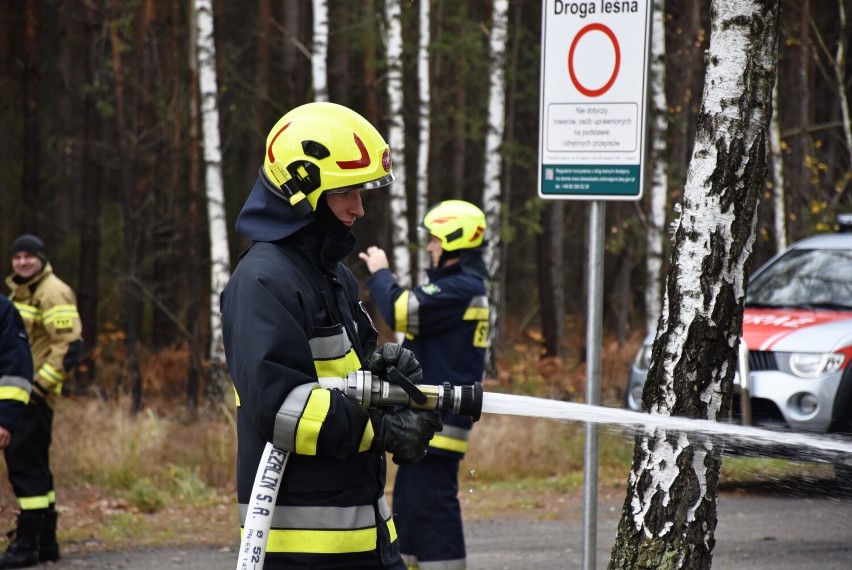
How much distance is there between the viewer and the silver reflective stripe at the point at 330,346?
324 centimetres

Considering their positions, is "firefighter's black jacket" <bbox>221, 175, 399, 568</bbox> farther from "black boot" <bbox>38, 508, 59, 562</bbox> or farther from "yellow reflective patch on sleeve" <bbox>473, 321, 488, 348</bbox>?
"black boot" <bbox>38, 508, 59, 562</bbox>

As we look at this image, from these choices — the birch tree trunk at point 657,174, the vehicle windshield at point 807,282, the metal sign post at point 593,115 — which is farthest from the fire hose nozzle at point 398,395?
the birch tree trunk at point 657,174

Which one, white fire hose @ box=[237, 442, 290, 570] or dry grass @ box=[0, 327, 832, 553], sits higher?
white fire hose @ box=[237, 442, 290, 570]

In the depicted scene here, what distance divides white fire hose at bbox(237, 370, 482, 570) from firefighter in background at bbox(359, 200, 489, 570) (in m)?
2.48

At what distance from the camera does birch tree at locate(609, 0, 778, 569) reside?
4.07m

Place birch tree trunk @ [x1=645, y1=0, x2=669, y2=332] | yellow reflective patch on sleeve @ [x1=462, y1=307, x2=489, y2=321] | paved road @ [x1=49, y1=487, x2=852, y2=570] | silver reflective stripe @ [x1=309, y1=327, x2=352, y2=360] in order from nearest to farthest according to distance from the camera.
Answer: silver reflective stripe @ [x1=309, y1=327, x2=352, y2=360]
yellow reflective patch on sleeve @ [x1=462, y1=307, x2=489, y2=321]
paved road @ [x1=49, y1=487, x2=852, y2=570]
birch tree trunk @ [x1=645, y1=0, x2=669, y2=332]

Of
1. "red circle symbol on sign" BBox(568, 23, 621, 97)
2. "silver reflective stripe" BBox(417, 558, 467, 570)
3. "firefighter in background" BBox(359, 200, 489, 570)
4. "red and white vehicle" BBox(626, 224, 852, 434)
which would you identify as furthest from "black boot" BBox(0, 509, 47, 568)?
"red circle symbol on sign" BBox(568, 23, 621, 97)

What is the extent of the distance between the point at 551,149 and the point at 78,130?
65.7 ft

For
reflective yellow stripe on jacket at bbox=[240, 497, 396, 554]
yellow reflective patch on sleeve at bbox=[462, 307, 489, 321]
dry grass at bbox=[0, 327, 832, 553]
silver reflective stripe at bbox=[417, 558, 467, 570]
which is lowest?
dry grass at bbox=[0, 327, 832, 553]

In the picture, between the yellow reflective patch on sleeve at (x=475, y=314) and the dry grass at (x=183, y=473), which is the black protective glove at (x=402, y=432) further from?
the dry grass at (x=183, y=473)

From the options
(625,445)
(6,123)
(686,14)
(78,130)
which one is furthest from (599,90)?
(78,130)

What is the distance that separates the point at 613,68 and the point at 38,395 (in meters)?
4.58

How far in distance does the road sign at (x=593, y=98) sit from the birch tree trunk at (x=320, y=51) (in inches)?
374

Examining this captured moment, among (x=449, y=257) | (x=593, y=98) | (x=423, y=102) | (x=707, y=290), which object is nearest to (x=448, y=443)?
(x=449, y=257)
